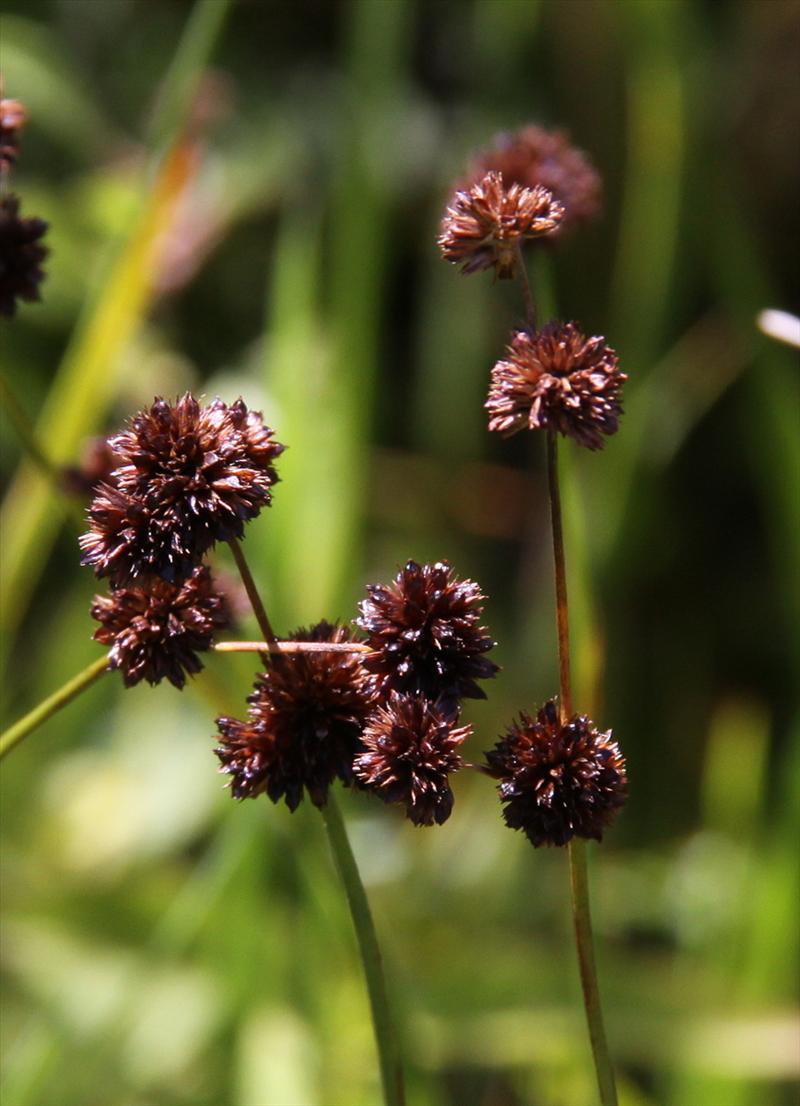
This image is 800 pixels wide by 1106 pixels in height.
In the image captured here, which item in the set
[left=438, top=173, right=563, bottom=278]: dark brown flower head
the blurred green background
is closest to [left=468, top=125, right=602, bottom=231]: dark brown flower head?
the blurred green background

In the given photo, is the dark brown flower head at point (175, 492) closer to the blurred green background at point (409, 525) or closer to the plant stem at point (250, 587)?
the plant stem at point (250, 587)

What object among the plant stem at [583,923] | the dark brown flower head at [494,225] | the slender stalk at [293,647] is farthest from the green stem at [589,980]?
the dark brown flower head at [494,225]

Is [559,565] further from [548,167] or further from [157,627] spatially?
[548,167]

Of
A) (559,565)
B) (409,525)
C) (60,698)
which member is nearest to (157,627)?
(60,698)

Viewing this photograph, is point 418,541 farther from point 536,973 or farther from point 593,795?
point 593,795

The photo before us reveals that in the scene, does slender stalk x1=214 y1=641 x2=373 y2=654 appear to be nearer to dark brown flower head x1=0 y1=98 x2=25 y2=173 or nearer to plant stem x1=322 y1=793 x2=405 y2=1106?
plant stem x1=322 y1=793 x2=405 y2=1106

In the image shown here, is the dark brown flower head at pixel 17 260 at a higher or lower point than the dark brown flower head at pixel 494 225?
higher
